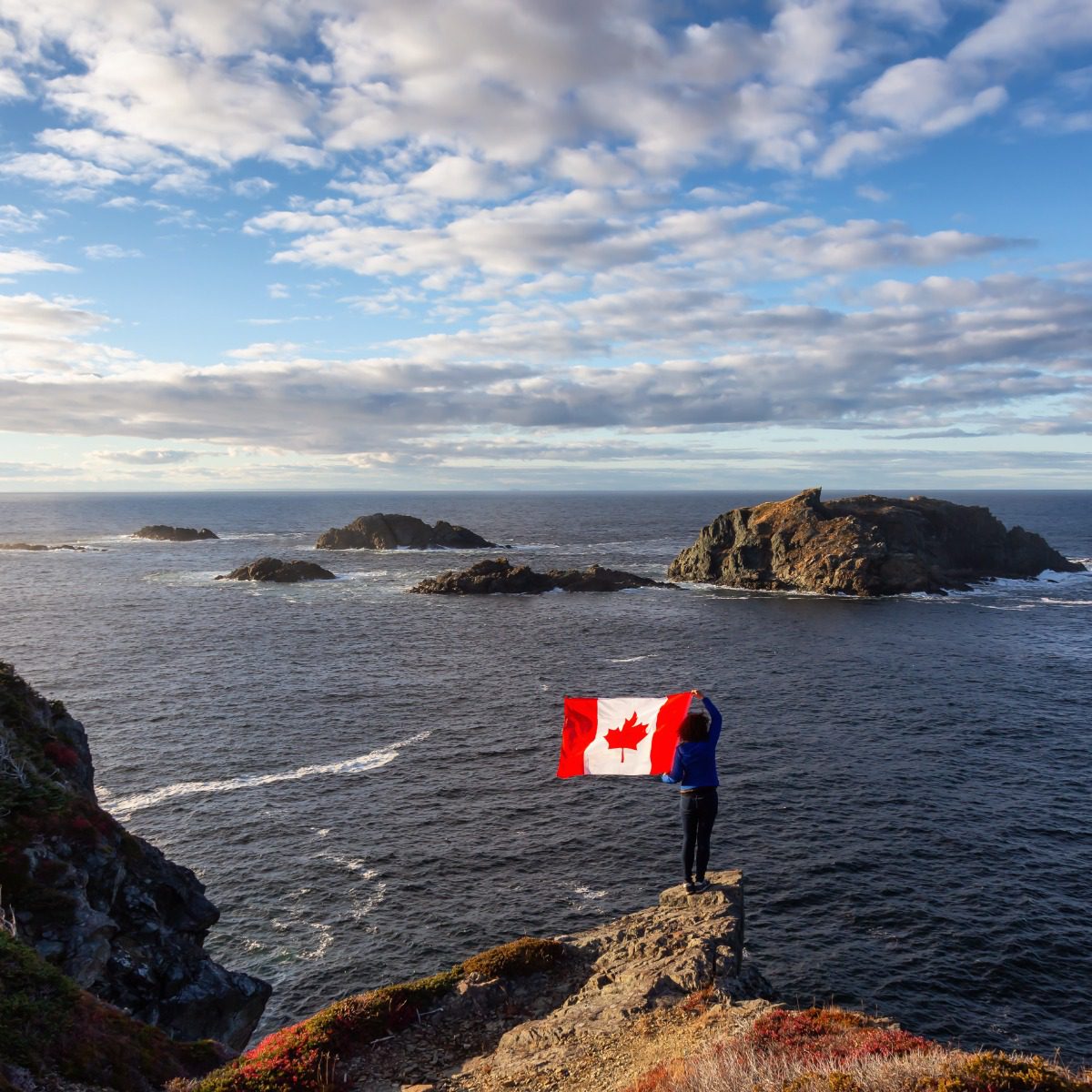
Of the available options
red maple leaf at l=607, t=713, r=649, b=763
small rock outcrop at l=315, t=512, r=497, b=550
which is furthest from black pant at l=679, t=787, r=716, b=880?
small rock outcrop at l=315, t=512, r=497, b=550

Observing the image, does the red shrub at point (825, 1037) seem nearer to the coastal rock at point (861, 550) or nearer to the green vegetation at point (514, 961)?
the green vegetation at point (514, 961)

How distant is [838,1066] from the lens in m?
11.1

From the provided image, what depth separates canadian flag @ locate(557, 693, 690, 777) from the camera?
19219mm

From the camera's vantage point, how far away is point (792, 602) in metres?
102

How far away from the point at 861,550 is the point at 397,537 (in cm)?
9361

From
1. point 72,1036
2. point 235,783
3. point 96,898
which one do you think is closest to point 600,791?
point 235,783

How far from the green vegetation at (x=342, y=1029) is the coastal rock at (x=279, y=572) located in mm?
108319

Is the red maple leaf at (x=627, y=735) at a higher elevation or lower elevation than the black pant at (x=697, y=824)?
higher

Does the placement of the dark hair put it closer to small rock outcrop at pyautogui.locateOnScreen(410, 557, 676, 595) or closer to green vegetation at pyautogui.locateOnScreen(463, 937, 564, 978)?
green vegetation at pyautogui.locateOnScreen(463, 937, 564, 978)

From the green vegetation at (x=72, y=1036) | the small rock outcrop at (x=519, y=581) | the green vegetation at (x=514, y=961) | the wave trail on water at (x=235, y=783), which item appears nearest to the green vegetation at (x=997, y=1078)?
the green vegetation at (x=514, y=961)

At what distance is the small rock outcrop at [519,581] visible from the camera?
112188mm

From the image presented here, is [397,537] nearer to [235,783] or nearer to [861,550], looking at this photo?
[861,550]

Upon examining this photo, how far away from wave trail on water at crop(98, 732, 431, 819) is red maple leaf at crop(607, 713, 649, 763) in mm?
31251

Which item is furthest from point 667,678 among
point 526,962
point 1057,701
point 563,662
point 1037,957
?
point 526,962
